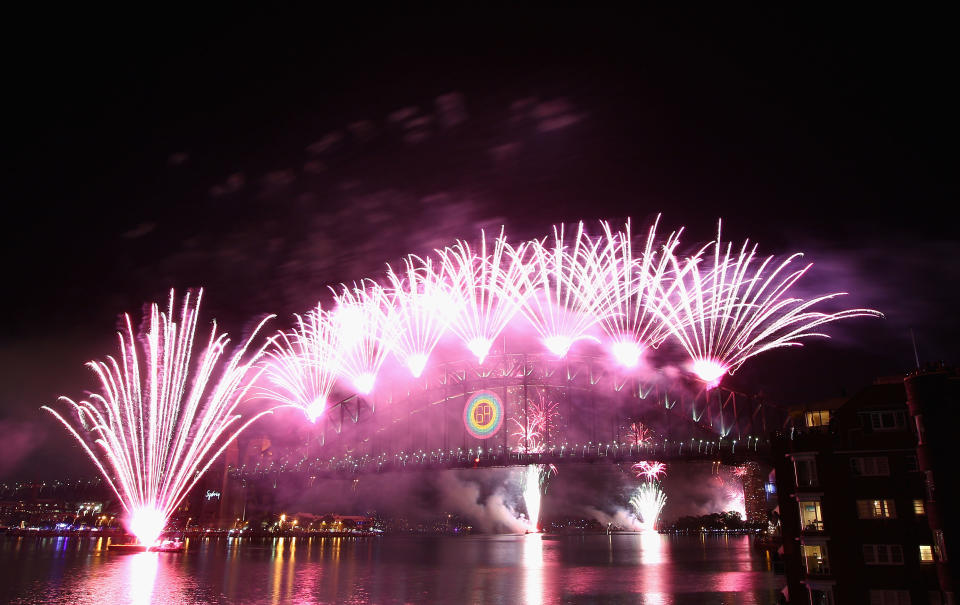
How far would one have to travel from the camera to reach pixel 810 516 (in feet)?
78.8

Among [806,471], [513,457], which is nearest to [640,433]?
[513,457]

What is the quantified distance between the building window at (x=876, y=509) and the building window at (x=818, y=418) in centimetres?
432

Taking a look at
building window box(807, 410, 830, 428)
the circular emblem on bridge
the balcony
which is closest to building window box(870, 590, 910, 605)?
the balcony

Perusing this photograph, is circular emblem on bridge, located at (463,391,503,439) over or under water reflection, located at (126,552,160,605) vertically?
over

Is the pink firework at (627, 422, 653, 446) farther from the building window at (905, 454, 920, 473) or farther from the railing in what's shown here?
the building window at (905, 454, 920, 473)

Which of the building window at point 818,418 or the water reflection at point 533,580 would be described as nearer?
the building window at point 818,418

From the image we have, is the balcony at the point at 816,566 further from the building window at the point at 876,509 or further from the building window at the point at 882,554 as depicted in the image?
the building window at the point at 876,509

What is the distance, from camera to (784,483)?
86.2 ft

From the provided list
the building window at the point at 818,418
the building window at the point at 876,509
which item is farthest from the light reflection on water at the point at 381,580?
the building window at the point at 876,509

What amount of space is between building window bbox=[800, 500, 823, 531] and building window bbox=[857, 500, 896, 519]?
1.30 m

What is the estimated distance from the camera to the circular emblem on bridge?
93.1 metres

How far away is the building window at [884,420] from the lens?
2314 centimetres

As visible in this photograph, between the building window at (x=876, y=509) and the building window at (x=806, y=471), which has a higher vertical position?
the building window at (x=806, y=471)

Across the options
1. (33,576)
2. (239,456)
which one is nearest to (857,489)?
(33,576)
